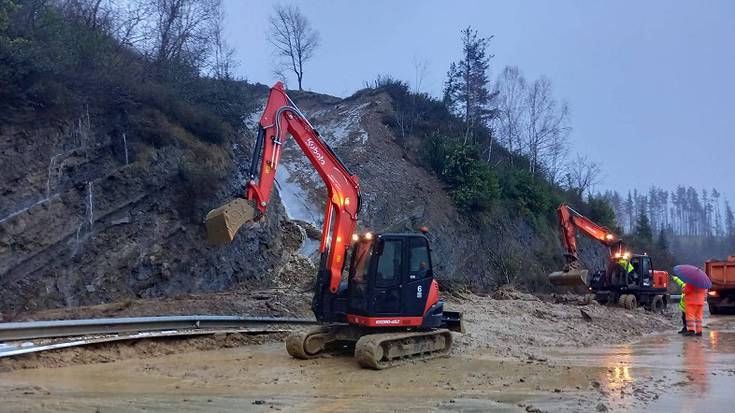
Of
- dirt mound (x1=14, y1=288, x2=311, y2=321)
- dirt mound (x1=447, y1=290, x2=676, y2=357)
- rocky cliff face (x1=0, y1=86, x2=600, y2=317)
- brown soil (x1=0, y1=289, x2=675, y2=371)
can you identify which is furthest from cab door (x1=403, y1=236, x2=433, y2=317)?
rocky cliff face (x1=0, y1=86, x2=600, y2=317)

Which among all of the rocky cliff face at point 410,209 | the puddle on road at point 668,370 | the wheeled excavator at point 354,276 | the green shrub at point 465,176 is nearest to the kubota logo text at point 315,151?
the wheeled excavator at point 354,276

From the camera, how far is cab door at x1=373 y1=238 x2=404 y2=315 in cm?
1123

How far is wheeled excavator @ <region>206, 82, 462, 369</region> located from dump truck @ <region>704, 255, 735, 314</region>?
1911 cm

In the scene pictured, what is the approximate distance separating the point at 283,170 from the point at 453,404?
2414 centimetres

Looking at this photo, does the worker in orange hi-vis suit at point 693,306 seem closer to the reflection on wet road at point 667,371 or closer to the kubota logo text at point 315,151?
the reflection on wet road at point 667,371

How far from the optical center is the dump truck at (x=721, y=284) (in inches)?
1037

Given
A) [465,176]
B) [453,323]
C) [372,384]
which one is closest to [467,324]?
[453,323]

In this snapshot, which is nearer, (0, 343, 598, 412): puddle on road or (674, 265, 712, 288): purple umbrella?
(0, 343, 598, 412): puddle on road

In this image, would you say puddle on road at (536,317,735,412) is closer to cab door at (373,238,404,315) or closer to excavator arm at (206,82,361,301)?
cab door at (373,238,404,315)

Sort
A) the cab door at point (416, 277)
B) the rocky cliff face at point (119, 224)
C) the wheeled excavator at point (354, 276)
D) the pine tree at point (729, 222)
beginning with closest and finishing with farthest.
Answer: the wheeled excavator at point (354, 276), the cab door at point (416, 277), the rocky cliff face at point (119, 224), the pine tree at point (729, 222)

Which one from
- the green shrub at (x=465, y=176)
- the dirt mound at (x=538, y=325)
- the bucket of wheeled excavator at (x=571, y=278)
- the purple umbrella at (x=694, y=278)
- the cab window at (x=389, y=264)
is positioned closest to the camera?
the cab window at (x=389, y=264)

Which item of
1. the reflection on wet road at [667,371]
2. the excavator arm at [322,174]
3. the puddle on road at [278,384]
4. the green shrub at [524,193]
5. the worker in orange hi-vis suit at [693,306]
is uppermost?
the green shrub at [524,193]

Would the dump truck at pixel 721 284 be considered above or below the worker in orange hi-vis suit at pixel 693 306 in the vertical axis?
above

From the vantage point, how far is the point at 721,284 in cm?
2652
